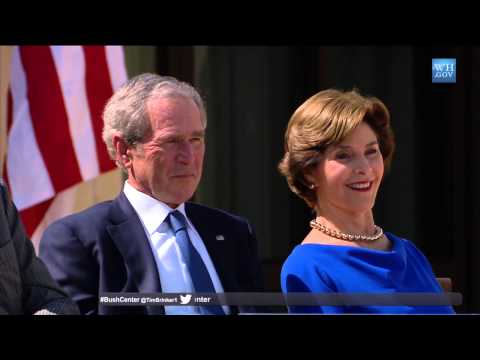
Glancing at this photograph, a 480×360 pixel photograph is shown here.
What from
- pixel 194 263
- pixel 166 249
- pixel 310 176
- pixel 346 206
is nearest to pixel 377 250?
pixel 346 206

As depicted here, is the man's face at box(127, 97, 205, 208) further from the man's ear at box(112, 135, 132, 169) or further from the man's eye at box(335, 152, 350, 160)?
the man's eye at box(335, 152, 350, 160)

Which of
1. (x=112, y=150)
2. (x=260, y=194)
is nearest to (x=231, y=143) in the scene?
(x=260, y=194)

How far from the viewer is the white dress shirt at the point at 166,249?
16.0 feet

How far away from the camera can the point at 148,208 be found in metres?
4.92

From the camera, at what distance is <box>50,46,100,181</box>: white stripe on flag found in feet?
16.3

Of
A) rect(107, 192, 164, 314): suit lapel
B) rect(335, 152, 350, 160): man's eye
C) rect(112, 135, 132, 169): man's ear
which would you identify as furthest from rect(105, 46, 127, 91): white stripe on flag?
rect(335, 152, 350, 160): man's eye

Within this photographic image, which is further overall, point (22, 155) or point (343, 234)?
point (22, 155)

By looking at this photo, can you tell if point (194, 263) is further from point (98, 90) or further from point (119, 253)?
point (98, 90)

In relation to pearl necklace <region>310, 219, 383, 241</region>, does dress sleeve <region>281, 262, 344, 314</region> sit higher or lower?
lower

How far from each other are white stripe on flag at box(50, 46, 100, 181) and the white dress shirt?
0.27m

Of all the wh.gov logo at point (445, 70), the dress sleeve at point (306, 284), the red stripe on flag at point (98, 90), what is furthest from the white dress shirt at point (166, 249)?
the wh.gov logo at point (445, 70)

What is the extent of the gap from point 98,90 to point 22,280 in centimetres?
122

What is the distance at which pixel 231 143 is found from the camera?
5.00 meters
